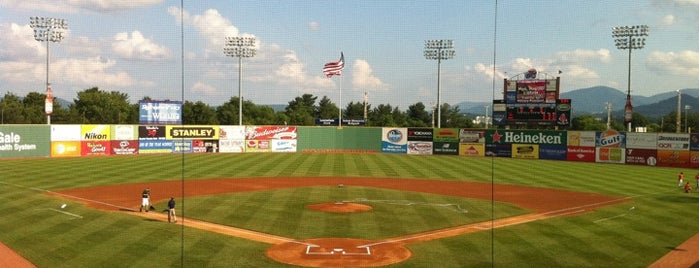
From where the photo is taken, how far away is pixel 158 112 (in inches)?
2318

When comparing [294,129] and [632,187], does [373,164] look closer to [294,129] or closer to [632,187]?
[294,129]

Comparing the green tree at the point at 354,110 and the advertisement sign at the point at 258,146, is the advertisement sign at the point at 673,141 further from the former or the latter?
the green tree at the point at 354,110

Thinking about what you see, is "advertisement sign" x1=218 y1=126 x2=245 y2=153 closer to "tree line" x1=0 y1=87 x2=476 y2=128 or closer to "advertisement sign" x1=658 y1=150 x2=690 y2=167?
"tree line" x1=0 y1=87 x2=476 y2=128

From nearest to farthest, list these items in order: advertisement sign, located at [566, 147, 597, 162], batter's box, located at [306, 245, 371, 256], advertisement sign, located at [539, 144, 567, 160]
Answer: batter's box, located at [306, 245, 371, 256]
advertisement sign, located at [566, 147, 597, 162]
advertisement sign, located at [539, 144, 567, 160]

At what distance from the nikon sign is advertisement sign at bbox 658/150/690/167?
960 cm

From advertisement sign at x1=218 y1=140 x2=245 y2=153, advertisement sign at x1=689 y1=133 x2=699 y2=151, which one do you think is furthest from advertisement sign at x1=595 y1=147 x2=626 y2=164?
advertisement sign at x1=218 y1=140 x2=245 y2=153

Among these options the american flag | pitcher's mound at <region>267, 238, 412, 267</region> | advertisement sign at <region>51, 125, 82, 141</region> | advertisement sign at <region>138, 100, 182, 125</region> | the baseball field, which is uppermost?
the american flag

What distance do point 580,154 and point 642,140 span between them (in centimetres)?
638

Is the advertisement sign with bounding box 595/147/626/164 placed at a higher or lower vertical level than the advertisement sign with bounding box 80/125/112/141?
lower

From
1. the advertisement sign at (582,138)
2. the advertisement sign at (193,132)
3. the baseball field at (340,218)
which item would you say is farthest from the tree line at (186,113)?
the baseball field at (340,218)

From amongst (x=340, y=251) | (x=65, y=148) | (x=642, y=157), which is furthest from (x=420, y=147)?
(x=340, y=251)

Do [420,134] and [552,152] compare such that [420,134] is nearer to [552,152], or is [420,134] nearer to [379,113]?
[552,152]

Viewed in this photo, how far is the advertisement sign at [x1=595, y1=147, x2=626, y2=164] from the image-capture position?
5616cm

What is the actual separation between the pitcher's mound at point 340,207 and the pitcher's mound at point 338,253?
594cm
